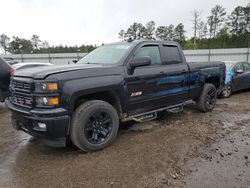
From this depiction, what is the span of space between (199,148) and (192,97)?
6.95 ft

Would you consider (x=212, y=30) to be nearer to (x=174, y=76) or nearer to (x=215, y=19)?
(x=215, y=19)

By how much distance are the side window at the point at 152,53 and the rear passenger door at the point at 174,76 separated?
0.55 ft

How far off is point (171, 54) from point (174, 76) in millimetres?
571

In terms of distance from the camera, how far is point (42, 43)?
6806cm

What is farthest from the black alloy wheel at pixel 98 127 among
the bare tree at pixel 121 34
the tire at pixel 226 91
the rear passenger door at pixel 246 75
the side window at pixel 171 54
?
the bare tree at pixel 121 34

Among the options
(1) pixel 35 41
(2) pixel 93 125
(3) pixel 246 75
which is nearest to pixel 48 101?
(2) pixel 93 125

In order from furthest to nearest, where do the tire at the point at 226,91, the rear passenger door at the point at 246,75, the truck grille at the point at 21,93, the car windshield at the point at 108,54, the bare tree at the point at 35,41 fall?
1. the bare tree at the point at 35,41
2. the rear passenger door at the point at 246,75
3. the tire at the point at 226,91
4. the car windshield at the point at 108,54
5. the truck grille at the point at 21,93

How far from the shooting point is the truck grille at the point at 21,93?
347 centimetres

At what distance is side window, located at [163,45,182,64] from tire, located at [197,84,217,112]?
4.43 feet

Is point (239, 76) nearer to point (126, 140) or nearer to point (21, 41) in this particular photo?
point (126, 140)

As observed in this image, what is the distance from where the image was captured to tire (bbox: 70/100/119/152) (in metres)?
3.58

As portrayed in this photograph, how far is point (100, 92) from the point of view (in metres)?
3.91

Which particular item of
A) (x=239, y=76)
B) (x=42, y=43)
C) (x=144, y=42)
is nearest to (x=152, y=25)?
(x=42, y=43)

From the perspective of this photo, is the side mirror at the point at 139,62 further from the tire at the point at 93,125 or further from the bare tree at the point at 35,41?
the bare tree at the point at 35,41
